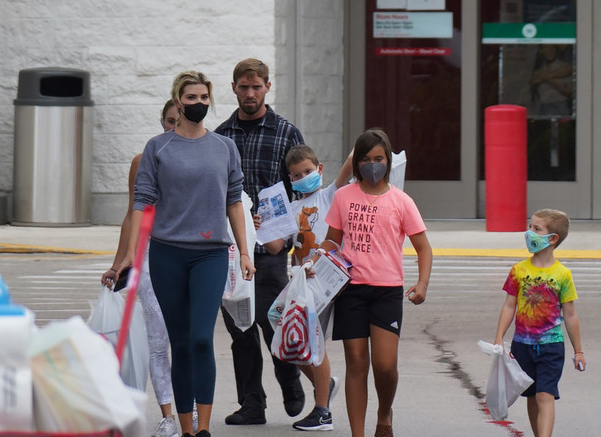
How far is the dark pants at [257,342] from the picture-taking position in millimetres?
6863

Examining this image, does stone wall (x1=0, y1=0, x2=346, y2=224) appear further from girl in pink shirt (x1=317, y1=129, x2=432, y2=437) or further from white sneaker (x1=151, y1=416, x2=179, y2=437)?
girl in pink shirt (x1=317, y1=129, x2=432, y2=437)

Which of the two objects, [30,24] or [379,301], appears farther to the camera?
[30,24]

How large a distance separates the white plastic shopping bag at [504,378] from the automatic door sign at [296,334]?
0.80 metres

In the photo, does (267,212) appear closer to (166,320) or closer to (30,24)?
(166,320)

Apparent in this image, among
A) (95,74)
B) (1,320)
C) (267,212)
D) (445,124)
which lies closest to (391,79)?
(445,124)

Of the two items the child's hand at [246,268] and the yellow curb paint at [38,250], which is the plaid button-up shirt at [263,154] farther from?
the yellow curb paint at [38,250]

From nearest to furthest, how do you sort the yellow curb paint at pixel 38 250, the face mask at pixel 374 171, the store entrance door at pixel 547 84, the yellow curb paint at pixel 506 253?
the face mask at pixel 374 171
the yellow curb paint at pixel 506 253
the yellow curb paint at pixel 38 250
the store entrance door at pixel 547 84

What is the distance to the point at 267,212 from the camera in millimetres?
6730

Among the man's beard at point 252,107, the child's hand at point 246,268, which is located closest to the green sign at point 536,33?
the man's beard at point 252,107

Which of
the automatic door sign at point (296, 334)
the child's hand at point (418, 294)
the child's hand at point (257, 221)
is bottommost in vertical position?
the automatic door sign at point (296, 334)

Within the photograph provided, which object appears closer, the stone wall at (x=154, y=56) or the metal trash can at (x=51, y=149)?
the metal trash can at (x=51, y=149)

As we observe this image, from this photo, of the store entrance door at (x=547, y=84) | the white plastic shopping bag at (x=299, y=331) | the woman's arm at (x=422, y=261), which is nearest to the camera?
the woman's arm at (x=422, y=261)

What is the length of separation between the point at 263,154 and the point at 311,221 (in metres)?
0.42

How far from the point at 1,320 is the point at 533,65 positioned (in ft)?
50.8
